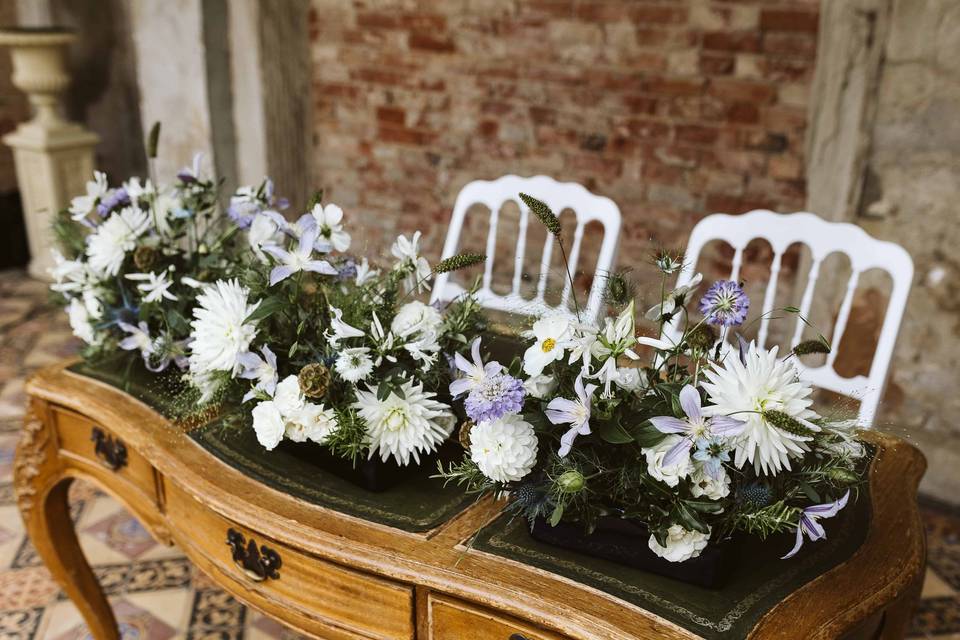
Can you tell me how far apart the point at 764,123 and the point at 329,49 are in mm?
1878

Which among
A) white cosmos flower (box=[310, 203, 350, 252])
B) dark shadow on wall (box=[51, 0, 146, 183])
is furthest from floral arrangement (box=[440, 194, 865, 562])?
dark shadow on wall (box=[51, 0, 146, 183])

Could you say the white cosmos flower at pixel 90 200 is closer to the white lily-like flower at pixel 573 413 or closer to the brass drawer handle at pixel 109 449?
the brass drawer handle at pixel 109 449

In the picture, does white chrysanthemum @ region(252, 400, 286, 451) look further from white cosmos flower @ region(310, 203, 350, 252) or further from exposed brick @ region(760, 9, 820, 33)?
exposed brick @ region(760, 9, 820, 33)

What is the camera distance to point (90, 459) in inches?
65.9

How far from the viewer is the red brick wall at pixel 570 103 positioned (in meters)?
2.83

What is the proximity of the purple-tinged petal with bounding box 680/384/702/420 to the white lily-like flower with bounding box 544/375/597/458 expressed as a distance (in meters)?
0.12

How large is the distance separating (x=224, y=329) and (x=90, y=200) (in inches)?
22.7

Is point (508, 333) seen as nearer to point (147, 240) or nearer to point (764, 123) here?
point (147, 240)

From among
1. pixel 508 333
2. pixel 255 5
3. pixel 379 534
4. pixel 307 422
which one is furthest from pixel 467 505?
pixel 255 5

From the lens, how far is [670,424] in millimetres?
1000

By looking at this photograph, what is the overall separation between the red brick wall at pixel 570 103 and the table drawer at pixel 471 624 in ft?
4.91

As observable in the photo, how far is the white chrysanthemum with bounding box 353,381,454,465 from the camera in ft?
3.98

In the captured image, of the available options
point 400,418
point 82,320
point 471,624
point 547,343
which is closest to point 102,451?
point 82,320

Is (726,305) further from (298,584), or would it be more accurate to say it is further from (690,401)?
(298,584)
